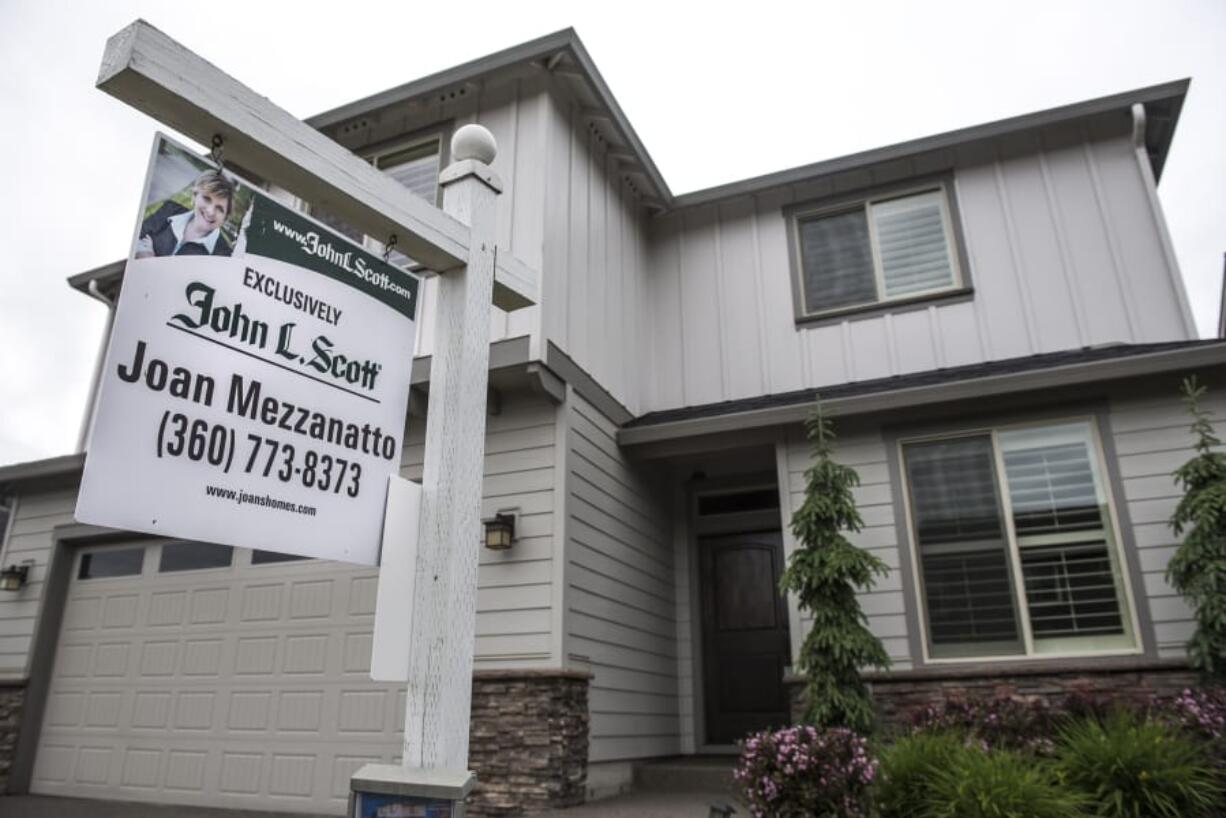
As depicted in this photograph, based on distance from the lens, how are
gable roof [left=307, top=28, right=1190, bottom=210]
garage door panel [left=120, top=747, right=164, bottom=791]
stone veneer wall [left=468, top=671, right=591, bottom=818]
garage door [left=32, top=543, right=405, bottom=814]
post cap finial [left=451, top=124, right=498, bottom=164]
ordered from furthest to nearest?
garage door panel [left=120, top=747, right=164, bottom=791], gable roof [left=307, top=28, right=1190, bottom=210], garage door [left=32, top=543, right=405, bottom=814], stone veneer wall [left=468, top=671, right=591, bottom=818], post cap finial [left=451, top=124, right=498, bottom=164]

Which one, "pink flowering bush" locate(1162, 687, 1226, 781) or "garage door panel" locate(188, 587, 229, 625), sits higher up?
"garage door panel" locate(188, 587, 229, 625)

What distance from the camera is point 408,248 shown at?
247 centimetres

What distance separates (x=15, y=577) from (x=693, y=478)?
7.02 metres

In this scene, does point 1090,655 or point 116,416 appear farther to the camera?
point 1090,655

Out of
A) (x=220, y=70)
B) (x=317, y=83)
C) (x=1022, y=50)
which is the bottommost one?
(x=220, y=70)

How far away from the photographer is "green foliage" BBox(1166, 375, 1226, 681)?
191 inches

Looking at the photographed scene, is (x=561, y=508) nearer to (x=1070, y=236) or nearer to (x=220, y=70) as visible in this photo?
(x=220, y=70)

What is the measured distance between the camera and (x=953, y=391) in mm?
5973

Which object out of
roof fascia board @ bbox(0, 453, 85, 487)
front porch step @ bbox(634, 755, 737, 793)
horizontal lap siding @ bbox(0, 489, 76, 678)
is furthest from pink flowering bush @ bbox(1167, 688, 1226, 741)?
roof fascia board @ bbox(0, 453, 85, 487)

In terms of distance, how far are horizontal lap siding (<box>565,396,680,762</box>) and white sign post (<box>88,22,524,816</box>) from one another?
11.4 feet

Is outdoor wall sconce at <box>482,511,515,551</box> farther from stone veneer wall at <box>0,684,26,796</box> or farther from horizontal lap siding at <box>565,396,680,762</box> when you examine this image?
stone veneer wall at <box>0,684,26,796</box>

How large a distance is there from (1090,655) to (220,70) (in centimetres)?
583

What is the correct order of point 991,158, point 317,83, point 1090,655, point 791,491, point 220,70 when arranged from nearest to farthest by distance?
point 220,70 → point 1090,655 → point 791,491 → point 991,158 → point 317,83

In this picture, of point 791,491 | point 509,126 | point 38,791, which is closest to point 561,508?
point 791,491
